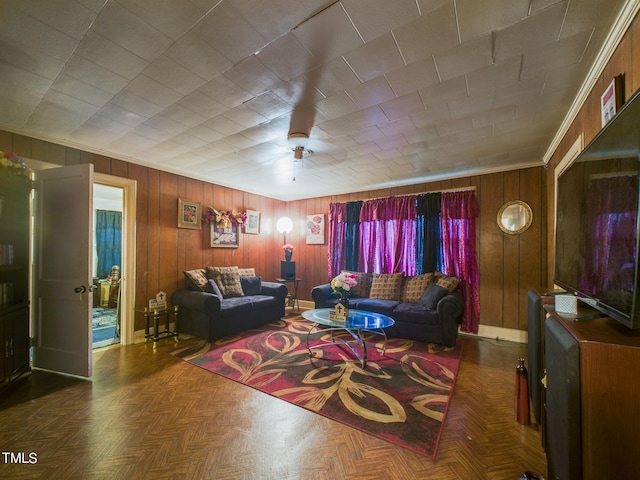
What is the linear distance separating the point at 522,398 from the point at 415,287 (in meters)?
2.34

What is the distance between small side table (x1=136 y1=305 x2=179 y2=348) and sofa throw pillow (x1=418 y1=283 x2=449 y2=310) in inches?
141

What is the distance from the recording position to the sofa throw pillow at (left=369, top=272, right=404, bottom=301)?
4.39 m

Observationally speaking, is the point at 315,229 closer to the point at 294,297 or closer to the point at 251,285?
the point at 294,297

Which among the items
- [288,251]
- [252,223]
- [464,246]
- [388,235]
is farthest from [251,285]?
[464,246]

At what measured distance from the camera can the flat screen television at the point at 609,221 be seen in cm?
85

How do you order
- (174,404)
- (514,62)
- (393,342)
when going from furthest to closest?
(393,342) → (174,404) → (514,62)

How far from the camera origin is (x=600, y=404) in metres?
0.84

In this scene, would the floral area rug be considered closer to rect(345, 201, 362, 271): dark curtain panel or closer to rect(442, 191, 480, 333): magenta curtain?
rect(442, 191, 480, 333): magenta curtain

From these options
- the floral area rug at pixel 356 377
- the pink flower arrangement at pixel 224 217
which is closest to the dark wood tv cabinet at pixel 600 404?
the floral area rug at pixel 356 377

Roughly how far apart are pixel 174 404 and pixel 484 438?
2.34 metres

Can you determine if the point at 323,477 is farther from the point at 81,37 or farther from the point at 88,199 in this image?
the point at 88,199

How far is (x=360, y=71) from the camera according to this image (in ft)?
5.75

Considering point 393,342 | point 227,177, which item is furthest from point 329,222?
point 393,342

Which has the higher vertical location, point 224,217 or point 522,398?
point 224,217
